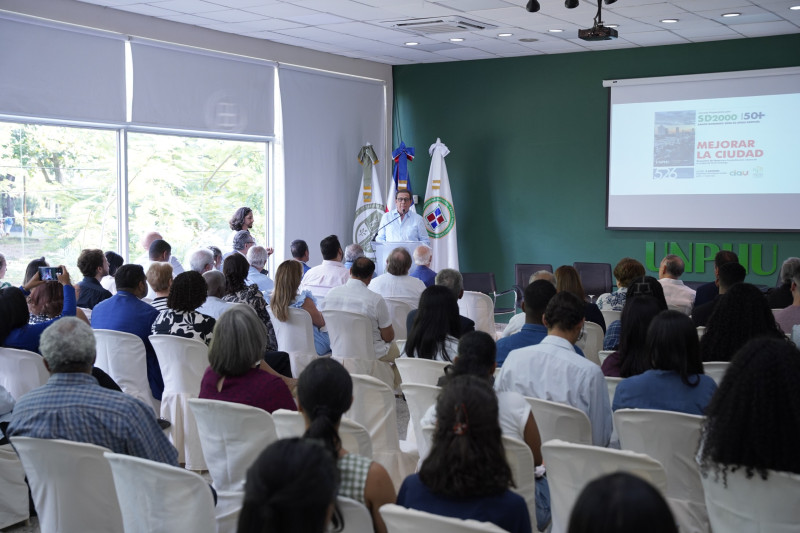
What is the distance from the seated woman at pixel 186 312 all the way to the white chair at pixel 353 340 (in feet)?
4.09

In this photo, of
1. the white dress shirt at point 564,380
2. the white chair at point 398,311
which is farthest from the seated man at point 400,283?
the white dress shirt at point 564,380

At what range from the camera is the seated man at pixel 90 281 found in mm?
6141

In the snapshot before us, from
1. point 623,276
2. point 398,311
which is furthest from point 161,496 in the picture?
point 623,276

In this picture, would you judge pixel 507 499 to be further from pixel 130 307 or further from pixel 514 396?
pixel 130 307

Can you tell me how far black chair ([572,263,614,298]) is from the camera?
9492mm

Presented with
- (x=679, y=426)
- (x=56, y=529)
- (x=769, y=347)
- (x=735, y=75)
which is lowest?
(x=56, y=529)

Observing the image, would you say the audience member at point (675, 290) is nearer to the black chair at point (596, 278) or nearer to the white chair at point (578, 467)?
the black chair at point (596, 278)

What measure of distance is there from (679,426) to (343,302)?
360cm

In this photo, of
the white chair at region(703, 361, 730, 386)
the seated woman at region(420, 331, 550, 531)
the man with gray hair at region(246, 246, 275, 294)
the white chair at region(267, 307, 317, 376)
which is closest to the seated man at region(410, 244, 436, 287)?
the man with gray hair at region(246, 246, 275, 294)

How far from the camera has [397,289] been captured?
6969mm

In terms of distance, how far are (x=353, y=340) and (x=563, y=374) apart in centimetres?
272

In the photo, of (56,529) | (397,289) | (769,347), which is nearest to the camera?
(769,347)

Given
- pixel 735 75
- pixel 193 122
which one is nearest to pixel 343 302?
pixel 193 122

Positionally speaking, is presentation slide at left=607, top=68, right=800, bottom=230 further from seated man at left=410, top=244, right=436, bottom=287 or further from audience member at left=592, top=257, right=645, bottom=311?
audience member at left=592, top=257, right=645, bottom=311
